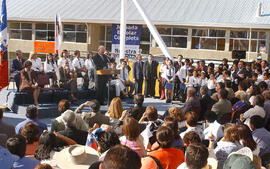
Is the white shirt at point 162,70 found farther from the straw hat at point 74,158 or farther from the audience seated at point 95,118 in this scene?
the straw hat at point 74,158

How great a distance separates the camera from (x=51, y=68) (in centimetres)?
1320

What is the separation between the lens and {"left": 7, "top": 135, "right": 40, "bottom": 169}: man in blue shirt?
4031 mm

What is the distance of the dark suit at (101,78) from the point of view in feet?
37.9

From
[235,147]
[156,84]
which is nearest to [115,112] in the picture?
[235,147]

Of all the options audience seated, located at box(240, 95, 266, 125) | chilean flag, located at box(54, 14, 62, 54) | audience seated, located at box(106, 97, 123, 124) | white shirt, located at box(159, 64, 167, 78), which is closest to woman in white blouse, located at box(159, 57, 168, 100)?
white shirt, located at box(159, 64, 167, 78)

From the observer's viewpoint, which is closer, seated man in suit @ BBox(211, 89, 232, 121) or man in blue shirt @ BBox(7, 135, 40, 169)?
man in blue shirt @ BBox(7, 135, 40, 169)

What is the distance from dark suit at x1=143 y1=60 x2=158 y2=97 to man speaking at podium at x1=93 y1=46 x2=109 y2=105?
2.72 metres

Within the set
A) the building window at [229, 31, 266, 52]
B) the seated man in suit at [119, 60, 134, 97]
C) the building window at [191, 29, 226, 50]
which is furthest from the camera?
the building window at [191, 29, 226, 50]

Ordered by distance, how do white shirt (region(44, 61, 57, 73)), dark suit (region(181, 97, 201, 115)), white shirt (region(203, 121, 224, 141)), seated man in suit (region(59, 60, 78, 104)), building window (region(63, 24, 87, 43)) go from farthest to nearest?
building window (region(63, 24, 87, 43)), white shirt (region(44, 61, 57, 73)), seated man in suit (region(59, 60, 78, 104)), dark suit (region(181, 97, 201, 115)), white shirt (region(203, 121, 224, 141))

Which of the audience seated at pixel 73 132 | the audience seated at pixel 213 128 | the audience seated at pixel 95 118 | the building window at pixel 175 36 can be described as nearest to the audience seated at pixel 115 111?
the audience seated at pixel 95 118

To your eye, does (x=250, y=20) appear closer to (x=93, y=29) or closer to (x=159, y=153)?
(x=93, y=29)

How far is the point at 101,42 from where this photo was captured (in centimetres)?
3150

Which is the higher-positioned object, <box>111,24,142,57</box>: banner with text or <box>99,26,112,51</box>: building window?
<box>99,26,112,51</box>: building window

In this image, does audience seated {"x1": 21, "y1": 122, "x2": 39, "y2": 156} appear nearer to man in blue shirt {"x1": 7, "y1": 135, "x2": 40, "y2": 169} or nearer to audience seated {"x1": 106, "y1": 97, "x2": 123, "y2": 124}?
man in blue shirt {"x1": 7, "y1": 135, "x2": 40, "y2": 169}
